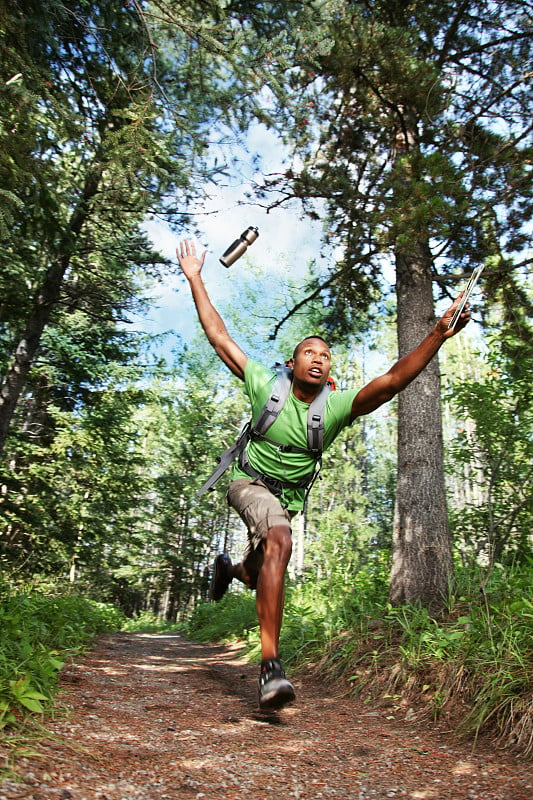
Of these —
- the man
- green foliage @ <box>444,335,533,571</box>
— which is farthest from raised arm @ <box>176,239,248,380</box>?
green foliage @ <box>444,335,533,571</box>

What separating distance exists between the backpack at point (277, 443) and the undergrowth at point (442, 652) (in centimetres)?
135

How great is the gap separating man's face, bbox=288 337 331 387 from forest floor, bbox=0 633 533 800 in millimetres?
2022

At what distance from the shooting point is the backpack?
137 inches

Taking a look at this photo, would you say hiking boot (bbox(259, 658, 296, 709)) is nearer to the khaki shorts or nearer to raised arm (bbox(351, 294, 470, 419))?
the khaki shorts

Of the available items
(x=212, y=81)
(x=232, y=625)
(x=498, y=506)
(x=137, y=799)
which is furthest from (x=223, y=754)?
(x=232, y=625)

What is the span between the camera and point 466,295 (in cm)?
303

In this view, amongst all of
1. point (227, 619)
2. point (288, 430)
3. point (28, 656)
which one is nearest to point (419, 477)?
point (288, 430)

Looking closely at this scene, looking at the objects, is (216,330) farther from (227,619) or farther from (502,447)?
(227,619)

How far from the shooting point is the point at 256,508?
334 centimetres

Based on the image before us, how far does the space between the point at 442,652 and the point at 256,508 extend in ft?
5.20

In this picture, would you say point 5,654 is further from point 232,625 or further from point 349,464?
point 349,464

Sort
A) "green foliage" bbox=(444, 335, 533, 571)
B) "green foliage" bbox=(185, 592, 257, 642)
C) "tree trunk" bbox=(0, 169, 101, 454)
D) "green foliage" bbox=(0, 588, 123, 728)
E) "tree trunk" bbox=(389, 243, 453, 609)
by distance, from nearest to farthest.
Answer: "green foliage" bbox=(0, 588, 123, 728) < "tree trunk" bbox=(389, 243, 453, 609) < "green foliage" bbox=(444, 335, 533, 571) < "tree trunk" bbox=(0, 169, 101, 454) < "green foliage" bbox=(185, 592, 257, 642)

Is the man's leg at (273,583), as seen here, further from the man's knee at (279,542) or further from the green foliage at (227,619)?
the green foliage at (227,619)

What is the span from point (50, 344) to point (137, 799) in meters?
11.1
